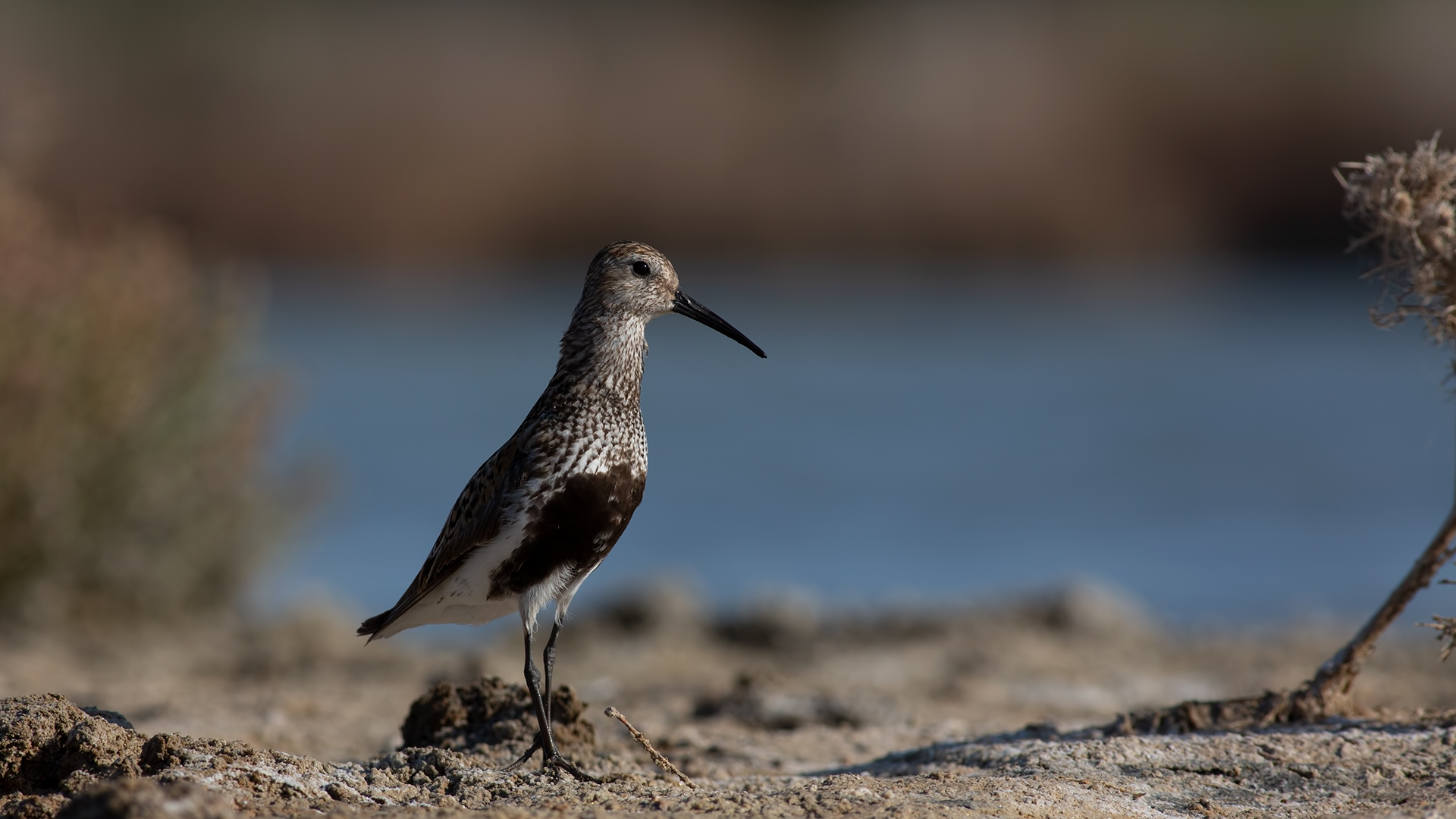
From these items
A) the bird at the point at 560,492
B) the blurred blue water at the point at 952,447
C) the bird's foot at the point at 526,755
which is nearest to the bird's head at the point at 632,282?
the bird at the point at 560,492

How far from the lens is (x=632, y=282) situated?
529 cm

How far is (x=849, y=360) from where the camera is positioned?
80.3 ft

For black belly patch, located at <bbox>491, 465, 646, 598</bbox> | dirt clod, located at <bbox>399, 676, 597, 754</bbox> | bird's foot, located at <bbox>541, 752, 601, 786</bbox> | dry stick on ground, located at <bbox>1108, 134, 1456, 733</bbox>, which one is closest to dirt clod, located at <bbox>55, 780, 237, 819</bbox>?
bird's foot, located at <bbox>541, 752, 601, 786</bbox>

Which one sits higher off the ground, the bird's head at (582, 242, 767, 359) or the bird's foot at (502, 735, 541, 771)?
the bird's head at (582, 242, 767, 359)

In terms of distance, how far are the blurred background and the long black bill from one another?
2.49 m

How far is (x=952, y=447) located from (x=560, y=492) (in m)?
13.3

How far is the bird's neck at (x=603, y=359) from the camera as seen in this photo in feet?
16.6

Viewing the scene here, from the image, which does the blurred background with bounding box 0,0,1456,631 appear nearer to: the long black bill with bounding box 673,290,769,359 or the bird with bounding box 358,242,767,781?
the long black bill with bounding box 673,290,769,359

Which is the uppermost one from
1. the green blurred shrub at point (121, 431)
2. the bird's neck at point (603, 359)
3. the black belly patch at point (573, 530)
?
the green blurred shrub at point (121, 431)

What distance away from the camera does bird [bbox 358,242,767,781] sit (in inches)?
190

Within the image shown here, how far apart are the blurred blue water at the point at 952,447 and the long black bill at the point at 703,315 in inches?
116

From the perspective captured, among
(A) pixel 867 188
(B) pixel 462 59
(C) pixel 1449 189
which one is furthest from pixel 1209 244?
(C) pixel 1449 189

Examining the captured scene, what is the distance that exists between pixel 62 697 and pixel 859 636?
214 inches

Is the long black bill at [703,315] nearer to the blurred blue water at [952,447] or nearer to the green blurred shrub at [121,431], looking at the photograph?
the blurred blue water at [952,447]
